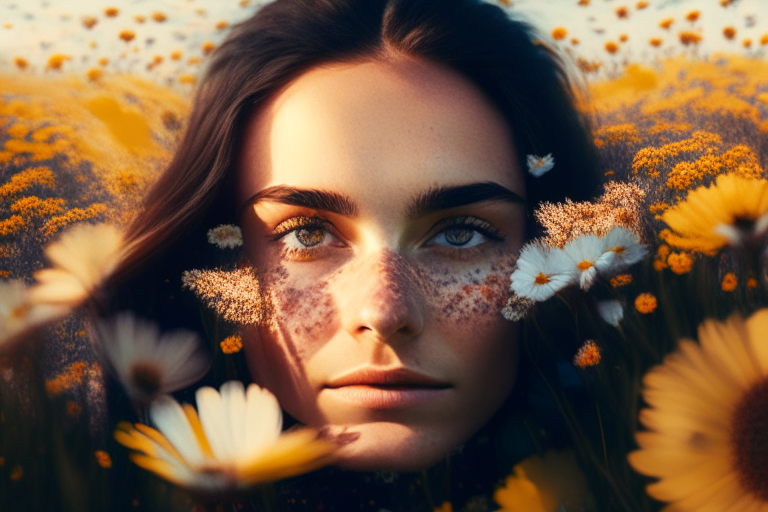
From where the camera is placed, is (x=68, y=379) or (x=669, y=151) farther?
(x=669, y=151)

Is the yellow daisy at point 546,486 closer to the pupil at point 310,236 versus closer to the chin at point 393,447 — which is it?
the chin at point 393,447

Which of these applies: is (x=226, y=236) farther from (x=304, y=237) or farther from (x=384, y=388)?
(x=384, y=388)

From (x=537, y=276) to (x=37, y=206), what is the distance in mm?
824

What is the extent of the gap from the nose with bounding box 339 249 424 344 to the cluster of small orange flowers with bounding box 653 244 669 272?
1.29 feet

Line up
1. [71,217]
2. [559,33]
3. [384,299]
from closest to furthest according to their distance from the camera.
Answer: [384,299] → [71,217] → [559,33]

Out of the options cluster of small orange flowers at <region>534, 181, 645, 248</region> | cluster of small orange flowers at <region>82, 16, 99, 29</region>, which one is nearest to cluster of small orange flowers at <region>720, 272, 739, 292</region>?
cluster of small orange flowers at <region>534, 181, 645, 248</region>

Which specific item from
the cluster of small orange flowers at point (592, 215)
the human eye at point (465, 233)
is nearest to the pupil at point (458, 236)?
the human eye at point (465, 233)

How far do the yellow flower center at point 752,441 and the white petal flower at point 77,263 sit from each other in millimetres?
1008

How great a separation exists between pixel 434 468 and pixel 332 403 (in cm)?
19

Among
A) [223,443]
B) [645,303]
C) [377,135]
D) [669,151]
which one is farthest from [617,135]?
[223,443]

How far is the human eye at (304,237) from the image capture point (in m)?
1.03

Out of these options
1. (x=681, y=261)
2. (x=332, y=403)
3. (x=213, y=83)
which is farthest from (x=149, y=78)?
(x=681, y=261)

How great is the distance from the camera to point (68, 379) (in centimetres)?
103

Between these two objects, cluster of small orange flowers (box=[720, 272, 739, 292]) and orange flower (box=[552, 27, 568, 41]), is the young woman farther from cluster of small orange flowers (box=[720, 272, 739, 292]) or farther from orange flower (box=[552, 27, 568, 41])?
cluster of small orange flowers (box=[720, 272, 739, 292])
